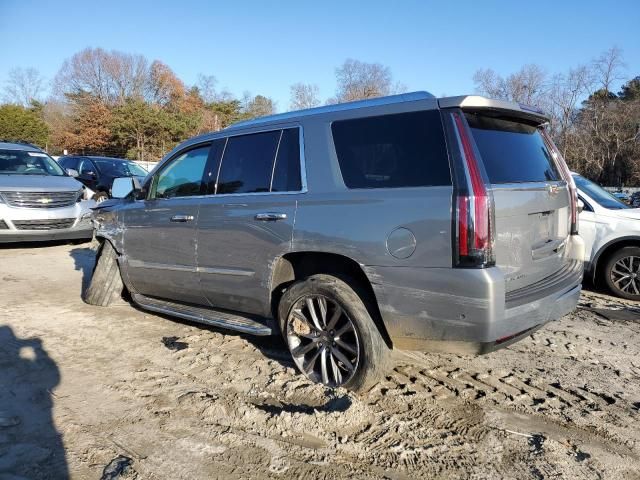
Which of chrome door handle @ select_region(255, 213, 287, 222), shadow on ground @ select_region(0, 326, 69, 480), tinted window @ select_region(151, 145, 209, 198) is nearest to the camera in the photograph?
shadow on ground @ select_region(0, 326, 69, 480)

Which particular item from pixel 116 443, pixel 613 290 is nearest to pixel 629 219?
pixel 613 290

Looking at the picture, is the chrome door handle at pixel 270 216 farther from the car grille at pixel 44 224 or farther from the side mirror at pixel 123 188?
the car grille at pixel 44 224

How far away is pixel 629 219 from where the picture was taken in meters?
6.26

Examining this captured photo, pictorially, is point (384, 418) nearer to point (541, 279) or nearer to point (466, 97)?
point (541, 279)

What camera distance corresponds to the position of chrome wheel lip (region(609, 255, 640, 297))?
6225 millimetres

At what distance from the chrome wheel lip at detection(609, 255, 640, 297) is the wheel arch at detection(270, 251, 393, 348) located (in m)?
4.37

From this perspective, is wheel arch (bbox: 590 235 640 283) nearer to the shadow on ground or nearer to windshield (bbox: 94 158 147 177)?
the shadow on ground

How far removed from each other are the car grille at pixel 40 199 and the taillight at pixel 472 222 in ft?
27.3

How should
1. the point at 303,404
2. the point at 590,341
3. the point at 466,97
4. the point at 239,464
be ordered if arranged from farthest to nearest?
1. the point at 590,341
2. the point at 303,404
3. the point at 466,97
4. the point at 239,464

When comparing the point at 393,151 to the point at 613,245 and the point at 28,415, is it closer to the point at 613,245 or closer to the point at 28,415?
the point at 28,415

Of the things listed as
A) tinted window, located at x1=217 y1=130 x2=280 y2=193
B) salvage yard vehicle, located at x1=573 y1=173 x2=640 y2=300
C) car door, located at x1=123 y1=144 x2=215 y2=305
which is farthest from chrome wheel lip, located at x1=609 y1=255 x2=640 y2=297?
car door, located at x1=123 y1=144 x2=215 y2=305

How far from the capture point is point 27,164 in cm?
1008

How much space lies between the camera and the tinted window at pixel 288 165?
3.74 m

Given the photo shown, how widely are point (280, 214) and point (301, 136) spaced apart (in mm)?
614
